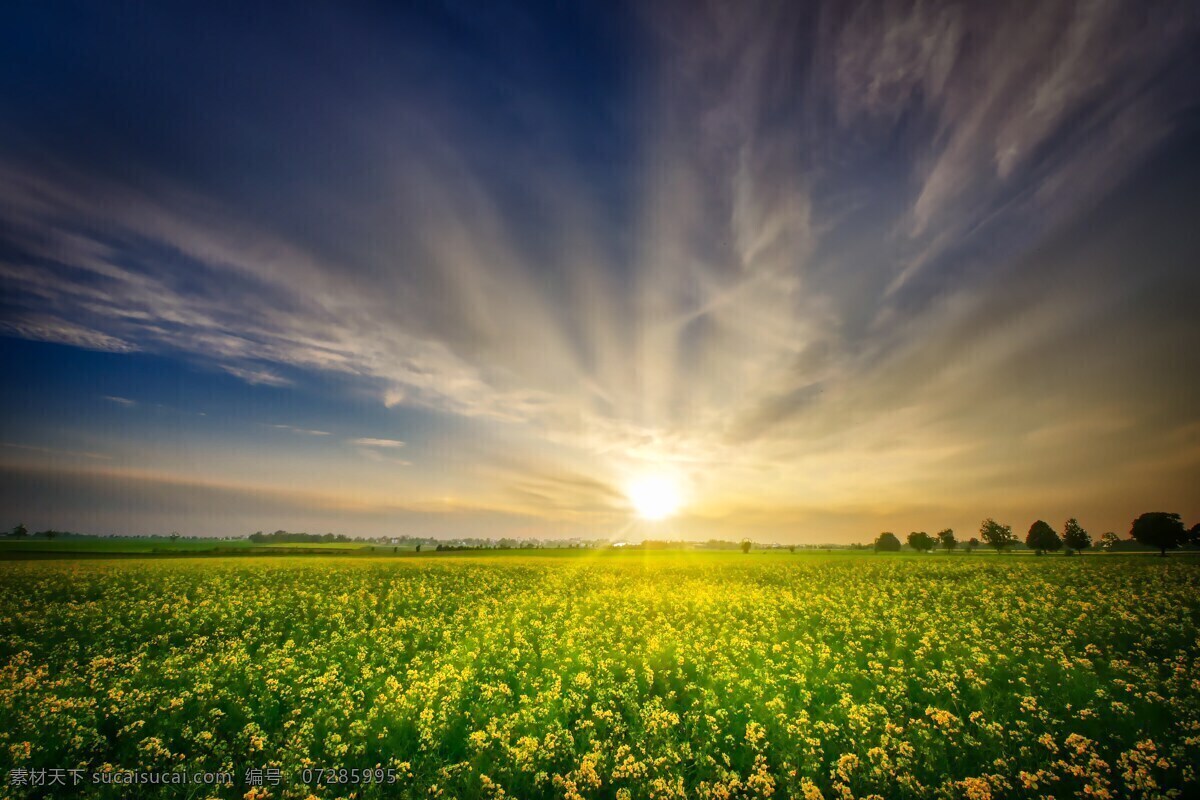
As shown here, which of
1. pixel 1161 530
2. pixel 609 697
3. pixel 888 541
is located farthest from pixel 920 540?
pixel 609 697

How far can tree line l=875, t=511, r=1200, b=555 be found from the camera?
209 feet

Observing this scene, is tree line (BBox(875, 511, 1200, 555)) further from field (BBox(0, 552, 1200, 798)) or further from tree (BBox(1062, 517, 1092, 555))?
field (BBox(0, 552, 1200, 798))

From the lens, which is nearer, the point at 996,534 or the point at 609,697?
the point at 609,697

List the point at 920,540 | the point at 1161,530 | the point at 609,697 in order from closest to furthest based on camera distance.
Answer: the point at 609,697
the point at 1161,530
the point at 920,540

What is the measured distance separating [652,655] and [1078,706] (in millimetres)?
10188

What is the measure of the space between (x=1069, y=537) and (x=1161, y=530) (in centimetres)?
3457

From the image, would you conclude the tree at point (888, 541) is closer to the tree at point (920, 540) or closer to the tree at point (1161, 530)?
the tree at point (920, 540)

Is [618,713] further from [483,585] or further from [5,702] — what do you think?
[483,585]

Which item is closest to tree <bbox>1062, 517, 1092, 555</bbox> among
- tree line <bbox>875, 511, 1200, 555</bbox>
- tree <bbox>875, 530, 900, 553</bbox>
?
tree line <bbox>875, 511, 1200, 555</bbox>

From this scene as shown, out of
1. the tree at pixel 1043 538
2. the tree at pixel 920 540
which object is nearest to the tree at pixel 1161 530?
the tree at pixel 1043 538

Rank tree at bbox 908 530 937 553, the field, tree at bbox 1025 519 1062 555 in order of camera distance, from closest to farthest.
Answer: the field, tree at bbox 1025 519 1062 555, tree at bbox 908 530 937 553

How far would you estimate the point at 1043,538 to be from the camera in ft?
295

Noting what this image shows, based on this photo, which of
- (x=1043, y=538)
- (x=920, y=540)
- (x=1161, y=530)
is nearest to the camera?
(x=1161, y=530)

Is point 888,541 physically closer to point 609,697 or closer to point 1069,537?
point 1069,537
